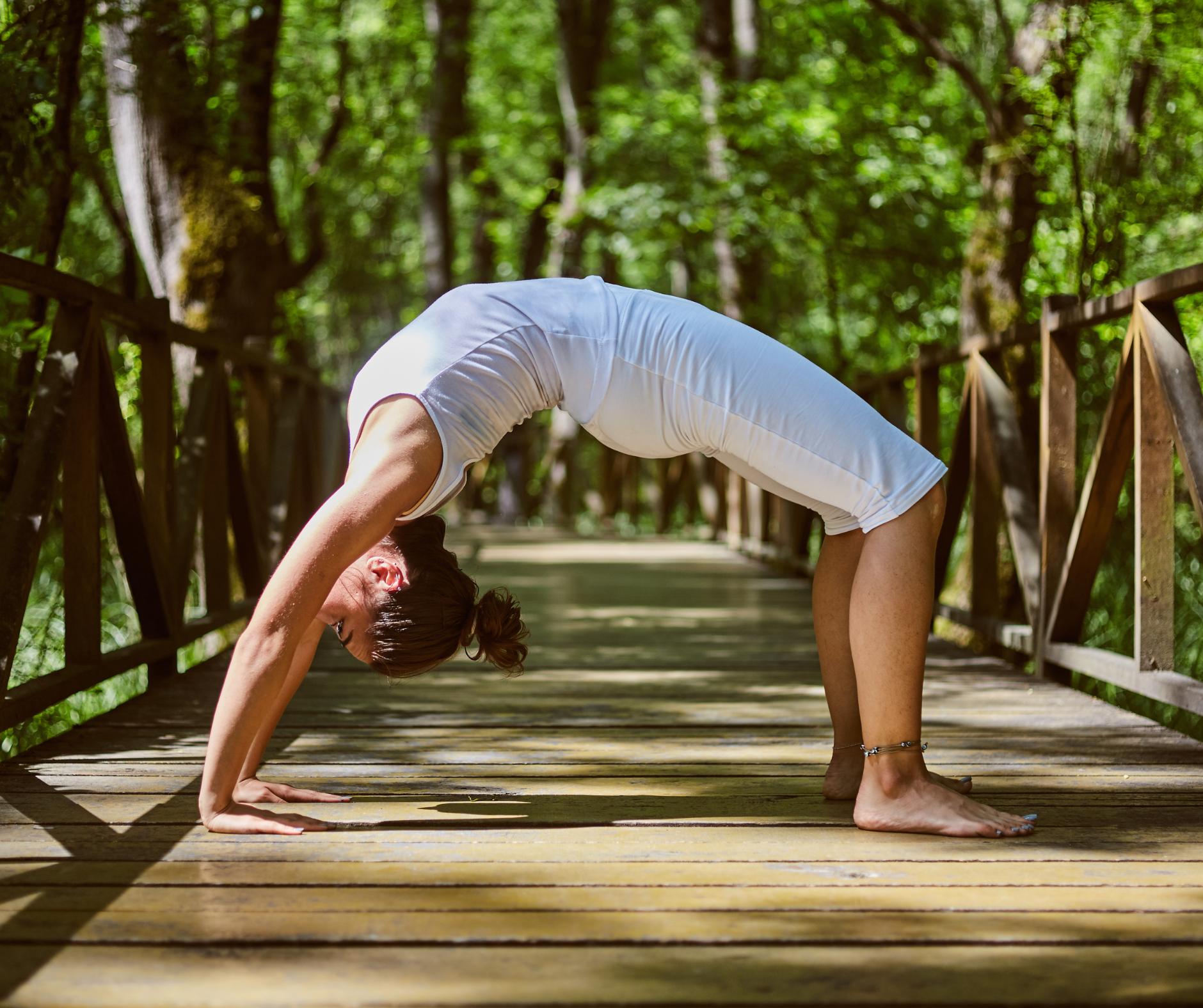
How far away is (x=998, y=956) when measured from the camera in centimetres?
170

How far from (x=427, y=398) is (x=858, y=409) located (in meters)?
0.69

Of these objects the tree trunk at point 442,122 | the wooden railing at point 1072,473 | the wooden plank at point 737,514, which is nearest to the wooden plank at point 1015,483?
the wooden railing at point 1072,473

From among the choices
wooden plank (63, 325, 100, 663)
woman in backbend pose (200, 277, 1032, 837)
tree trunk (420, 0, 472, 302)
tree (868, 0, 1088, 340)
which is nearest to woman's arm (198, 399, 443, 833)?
woman in backbend pose (200, 277, 1032, 837)

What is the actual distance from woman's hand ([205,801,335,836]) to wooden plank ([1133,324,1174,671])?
75.8 inches

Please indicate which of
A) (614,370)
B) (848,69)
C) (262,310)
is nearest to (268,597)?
(614,370)

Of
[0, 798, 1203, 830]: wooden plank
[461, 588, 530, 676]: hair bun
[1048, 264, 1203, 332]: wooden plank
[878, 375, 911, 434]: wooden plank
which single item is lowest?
[0, 798, 1203, 830]: wooden plank

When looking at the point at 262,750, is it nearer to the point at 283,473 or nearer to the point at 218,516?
the point at 218,516

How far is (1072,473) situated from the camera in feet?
13.4

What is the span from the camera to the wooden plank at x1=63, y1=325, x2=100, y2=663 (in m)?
3.39

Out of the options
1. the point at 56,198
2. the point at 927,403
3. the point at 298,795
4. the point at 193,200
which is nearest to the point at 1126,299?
the point at 927,403

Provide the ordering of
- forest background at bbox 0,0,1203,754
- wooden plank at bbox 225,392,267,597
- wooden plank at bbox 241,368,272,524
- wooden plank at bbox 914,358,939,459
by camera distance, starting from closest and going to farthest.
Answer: wooden plank at bbox 225,392,267,597, wooden plank at bbox 914,358,939,459, wooden plank at bbox 241,368,272,524, forest background at bbox 0,0,1203,754

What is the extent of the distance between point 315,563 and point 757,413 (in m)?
0.73

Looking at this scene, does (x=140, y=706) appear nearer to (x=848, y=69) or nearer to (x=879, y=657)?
(x=879, y=657)

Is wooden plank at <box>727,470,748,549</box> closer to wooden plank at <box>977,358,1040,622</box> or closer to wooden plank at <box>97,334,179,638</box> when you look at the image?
wooden plank at <box>977,358,1040,622</box>
